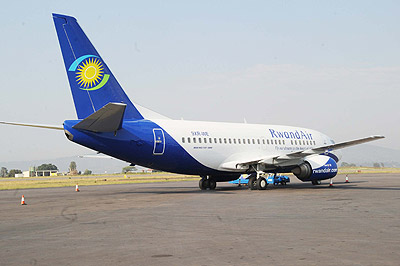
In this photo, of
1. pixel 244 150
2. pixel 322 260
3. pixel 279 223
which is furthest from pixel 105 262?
pixel 244 150

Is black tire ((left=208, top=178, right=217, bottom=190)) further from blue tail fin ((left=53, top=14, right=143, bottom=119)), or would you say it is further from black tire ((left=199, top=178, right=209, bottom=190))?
blue tail fin ((left=53, top=14, right=143, bottom=119))

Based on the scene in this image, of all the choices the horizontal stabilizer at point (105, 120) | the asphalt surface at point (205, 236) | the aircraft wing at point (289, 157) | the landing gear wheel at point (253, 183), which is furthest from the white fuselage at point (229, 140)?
the asphalt surface at point (205, 236)

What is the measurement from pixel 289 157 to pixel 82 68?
12321 mm

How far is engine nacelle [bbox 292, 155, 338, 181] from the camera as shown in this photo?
28828mm

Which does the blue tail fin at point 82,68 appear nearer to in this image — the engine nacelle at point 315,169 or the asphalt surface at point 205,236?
the asphalt surface at point 205,236

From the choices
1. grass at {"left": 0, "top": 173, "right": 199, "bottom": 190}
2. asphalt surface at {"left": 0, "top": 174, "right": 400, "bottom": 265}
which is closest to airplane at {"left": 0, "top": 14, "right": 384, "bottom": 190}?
asphalt surface at {"left": 0, "top": 174, "right": 400, "bottom": 265}

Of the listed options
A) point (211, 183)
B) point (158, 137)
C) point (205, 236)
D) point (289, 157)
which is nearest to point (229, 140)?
point (211, 183)

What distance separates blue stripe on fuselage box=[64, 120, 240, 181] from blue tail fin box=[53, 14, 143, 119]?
1.25m

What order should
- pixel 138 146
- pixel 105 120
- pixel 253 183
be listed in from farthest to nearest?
pixel 253 183
pixel 138 146
pixel 105 120

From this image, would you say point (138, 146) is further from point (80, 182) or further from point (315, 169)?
point (80, 182)

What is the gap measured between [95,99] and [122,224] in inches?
456

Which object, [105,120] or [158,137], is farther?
[158,137]

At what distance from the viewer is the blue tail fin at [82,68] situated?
2302 cm

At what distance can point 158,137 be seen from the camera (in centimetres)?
2462
